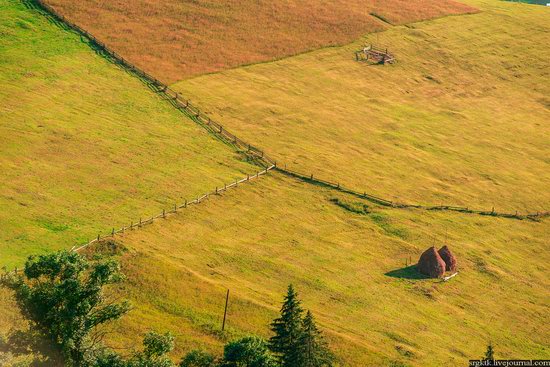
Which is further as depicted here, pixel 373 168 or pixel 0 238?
pixel 373 168

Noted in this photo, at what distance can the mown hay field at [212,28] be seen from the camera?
117062 millimetres

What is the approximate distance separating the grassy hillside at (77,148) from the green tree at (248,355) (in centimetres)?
2265

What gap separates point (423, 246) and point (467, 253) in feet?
14.7

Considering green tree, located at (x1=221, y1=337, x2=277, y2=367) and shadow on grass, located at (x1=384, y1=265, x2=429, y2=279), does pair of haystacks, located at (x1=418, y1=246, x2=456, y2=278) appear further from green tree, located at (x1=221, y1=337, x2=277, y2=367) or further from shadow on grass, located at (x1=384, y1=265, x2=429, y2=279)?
green tree, located at (x1=221, y1=337, x2=277, y2=367)

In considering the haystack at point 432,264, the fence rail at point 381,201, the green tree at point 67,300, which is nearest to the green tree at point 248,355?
the green tree at point 67,300

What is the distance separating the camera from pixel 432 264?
3132 inches

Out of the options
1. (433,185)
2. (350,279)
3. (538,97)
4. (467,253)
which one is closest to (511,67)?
(538,97)

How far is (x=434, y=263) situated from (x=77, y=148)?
39.1 metres

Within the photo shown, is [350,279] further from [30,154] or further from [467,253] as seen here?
[30,154]

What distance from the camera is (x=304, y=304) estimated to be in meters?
70.5

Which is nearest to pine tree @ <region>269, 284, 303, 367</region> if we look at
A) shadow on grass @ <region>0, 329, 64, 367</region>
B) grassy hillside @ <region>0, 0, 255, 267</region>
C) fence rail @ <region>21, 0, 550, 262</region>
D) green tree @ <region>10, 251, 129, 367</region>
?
green tree @ <region>10, 251, 129, 367</region>

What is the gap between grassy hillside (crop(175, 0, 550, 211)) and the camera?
99.5 m

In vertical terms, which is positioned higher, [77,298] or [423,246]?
[77,298]

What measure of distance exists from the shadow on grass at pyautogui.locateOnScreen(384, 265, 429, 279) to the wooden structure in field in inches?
2160
